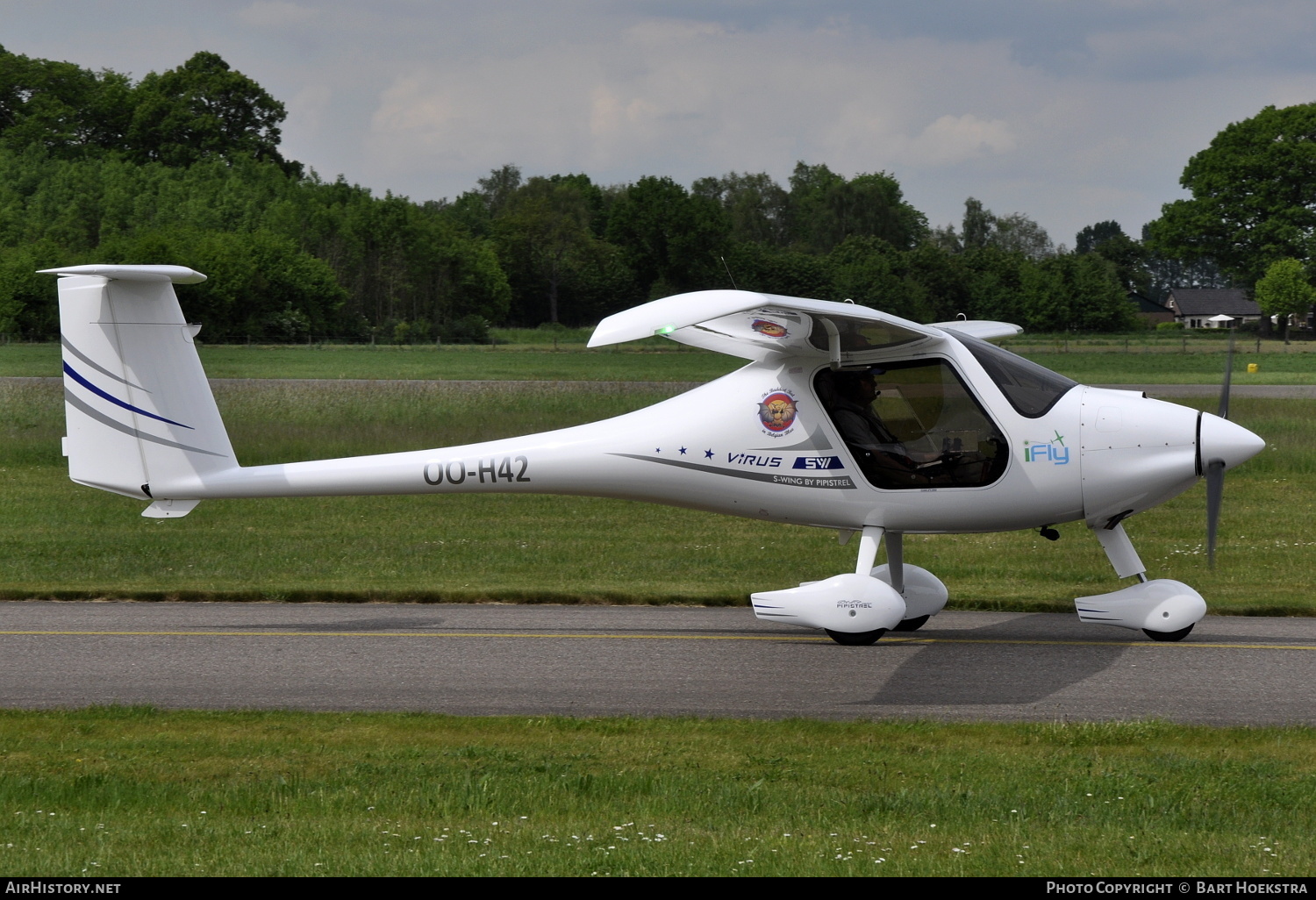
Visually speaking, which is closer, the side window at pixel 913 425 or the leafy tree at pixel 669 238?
the side window at pixel 913 425

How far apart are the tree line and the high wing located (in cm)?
2834

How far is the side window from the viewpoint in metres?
9.96

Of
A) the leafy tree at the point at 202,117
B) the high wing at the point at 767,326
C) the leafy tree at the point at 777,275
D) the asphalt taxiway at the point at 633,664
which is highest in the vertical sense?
the leafy tree at the point at 202,117

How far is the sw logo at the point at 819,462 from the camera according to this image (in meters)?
10.2

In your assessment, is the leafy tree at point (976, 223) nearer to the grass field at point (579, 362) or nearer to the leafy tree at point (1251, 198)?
the leafy tree at point (1251, 198)

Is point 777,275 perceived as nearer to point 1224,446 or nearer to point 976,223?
point 1224,446

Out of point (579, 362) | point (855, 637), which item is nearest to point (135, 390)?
point (855, 637)

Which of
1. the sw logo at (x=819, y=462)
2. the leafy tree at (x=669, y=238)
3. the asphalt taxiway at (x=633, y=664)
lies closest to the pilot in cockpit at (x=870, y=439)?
the sw logo at (x=819, y=462)

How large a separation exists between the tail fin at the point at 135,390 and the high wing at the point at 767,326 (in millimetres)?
4068

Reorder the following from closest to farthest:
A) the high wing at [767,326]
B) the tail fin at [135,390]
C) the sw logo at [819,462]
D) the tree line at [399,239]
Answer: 1. the high wing at [767,326]
2. the sw logo at [819,462]
3. the tail fin at [135,390]
4. the tree line at [399,239]

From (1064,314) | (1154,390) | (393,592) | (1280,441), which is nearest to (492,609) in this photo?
(393,592)

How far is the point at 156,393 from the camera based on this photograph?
34.8ft

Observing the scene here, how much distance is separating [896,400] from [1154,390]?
31368mm

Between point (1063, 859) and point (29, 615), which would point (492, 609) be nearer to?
point (29, 615)
